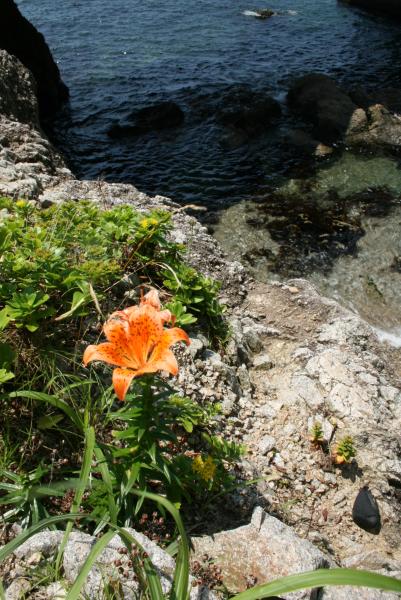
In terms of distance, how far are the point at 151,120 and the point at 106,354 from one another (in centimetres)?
1115

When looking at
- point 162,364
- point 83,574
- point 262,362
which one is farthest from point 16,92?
point 83,574

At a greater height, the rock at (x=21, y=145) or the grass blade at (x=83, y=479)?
the rock at (x=21, y=145)

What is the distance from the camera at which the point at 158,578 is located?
2.05 m

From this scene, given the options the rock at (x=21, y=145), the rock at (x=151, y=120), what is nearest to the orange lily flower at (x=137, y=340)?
the rock at (x=21, y=145)

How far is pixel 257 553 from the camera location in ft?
8.52

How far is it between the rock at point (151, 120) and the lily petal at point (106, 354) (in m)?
10.5

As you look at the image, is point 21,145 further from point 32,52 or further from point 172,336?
point 32,52

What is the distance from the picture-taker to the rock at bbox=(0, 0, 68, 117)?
43.2ft

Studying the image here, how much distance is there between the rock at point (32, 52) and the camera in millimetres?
13172

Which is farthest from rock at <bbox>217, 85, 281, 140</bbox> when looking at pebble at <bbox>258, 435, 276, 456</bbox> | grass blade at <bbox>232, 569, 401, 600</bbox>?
grass blade at <bbox>232, 569, 401, 600</bbox>

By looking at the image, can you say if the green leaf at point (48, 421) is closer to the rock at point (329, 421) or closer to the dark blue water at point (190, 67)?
the rock at point (329, 421)

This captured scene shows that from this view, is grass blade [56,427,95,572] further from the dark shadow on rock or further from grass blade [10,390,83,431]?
the dark shadow on rock

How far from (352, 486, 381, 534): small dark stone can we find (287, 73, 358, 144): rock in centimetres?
945

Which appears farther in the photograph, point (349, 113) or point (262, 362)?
point (349, 113)
